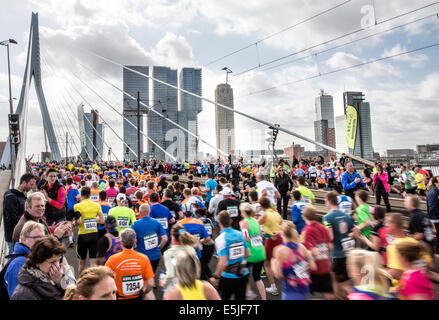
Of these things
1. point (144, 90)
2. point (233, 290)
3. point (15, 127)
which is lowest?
point (233, 290)

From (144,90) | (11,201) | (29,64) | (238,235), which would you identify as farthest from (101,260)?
(144,90)

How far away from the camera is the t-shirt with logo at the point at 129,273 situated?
3.44 m

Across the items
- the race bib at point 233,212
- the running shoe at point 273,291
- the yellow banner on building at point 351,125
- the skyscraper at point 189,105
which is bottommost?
the running shoe at point 273,291

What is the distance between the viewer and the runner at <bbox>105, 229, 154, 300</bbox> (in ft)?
11.3

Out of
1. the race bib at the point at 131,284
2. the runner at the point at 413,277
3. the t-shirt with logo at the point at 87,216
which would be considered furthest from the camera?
the t-shirt with logo at the point at 87,216

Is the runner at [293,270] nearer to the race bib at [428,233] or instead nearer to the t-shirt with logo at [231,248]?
the t-shirt with logo at [231,248]

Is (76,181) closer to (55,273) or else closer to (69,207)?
(69,207)

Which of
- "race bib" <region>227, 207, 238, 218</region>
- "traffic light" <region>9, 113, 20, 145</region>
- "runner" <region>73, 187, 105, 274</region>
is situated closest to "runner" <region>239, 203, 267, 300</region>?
"race bib" <region>227, 207, 238, 218</region>

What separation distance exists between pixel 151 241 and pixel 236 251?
1.60 metres

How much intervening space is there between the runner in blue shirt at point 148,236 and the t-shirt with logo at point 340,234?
9.21 ft

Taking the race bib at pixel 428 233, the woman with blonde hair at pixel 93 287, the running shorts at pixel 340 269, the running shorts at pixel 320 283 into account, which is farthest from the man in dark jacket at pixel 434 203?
the woman with blonde hair at pixel 93 287

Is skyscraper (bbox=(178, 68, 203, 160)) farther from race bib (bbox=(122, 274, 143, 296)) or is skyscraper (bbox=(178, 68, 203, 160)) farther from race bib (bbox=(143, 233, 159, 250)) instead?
race bib (bbox=(122, 274, 143, 296))

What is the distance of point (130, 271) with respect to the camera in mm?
Result: 3471
